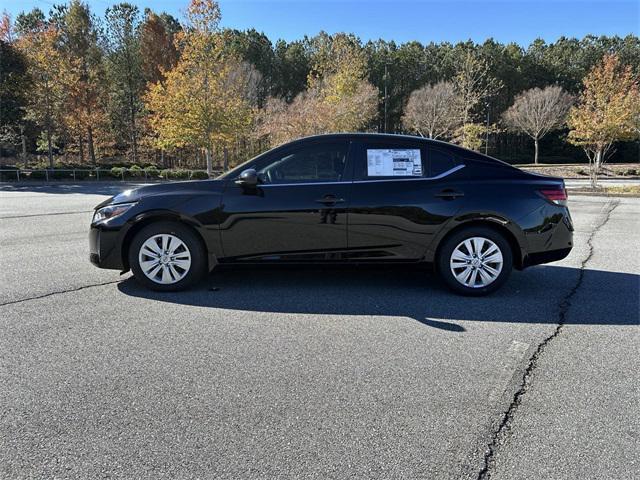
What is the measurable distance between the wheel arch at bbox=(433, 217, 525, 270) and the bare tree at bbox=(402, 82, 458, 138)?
3710 centimetres

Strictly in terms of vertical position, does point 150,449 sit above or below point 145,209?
below

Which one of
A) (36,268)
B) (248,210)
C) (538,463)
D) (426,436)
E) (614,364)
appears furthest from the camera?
(36,268)

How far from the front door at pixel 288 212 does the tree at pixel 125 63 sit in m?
40.7

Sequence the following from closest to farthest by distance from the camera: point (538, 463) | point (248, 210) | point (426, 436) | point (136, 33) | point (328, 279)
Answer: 1. point (538, 463)
2. point (426, 436)
3. point (248, 210)
4. point (328, 279)
5. point (136, 33)

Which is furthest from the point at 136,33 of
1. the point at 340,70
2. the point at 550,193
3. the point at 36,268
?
the point at 550,193

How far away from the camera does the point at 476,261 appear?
193 inches

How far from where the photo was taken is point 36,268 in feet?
19.7

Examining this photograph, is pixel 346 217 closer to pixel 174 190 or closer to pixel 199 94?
pixel 174 190

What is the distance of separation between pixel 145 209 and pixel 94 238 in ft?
2.14

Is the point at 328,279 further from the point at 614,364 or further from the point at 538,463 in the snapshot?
the point at 538,463

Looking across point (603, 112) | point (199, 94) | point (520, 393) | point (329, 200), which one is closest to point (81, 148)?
point (199, 94)

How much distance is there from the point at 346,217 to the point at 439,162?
1.16 m

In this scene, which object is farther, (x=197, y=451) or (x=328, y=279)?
(x=328, y=279)

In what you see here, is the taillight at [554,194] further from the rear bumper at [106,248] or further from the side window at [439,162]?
the rear bumper at [106,248]
